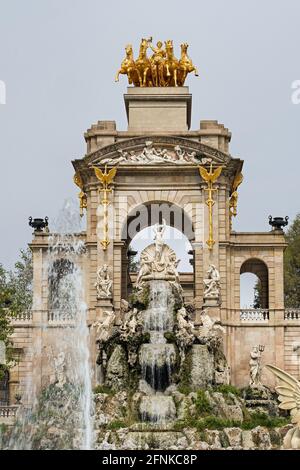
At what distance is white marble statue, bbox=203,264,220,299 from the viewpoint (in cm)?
7619

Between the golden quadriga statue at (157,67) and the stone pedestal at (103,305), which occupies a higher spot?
the golden quadriga statue at (157,67)

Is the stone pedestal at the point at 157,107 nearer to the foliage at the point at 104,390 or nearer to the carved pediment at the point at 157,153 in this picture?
the carved pediment at the point at 157,153

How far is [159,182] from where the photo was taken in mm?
78375

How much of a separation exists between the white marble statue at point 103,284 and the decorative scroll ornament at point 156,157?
5.80 meters

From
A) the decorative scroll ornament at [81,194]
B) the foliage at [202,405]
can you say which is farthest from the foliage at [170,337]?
the decorative scroll ornament at [81,194]

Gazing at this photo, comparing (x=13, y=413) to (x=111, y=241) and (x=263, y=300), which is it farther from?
(x=263, y=300)

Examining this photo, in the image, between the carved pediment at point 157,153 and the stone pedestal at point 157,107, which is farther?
the stone pedestal at point 157,107

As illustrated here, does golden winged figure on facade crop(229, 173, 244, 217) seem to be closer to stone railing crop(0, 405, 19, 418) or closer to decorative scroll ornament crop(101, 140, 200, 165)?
decorative scroll ornament crop(101, 140, 200, 165)

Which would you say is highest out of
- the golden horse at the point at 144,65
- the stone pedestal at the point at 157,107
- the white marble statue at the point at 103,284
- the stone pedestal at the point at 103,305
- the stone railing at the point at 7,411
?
the golden horse at the point at 144,65

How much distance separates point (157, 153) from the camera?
78125mm

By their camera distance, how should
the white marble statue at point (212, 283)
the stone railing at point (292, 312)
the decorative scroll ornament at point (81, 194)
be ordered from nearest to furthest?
the white marble statue at point (212, 283) < the stone railing at point (292, 312) < the decorative scroll ornament at point (81, 194)

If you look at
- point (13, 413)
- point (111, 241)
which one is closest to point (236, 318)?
point (111, 241)

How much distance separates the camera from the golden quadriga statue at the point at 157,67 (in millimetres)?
81250

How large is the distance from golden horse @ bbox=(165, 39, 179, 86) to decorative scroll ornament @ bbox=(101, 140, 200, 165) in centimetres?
550
